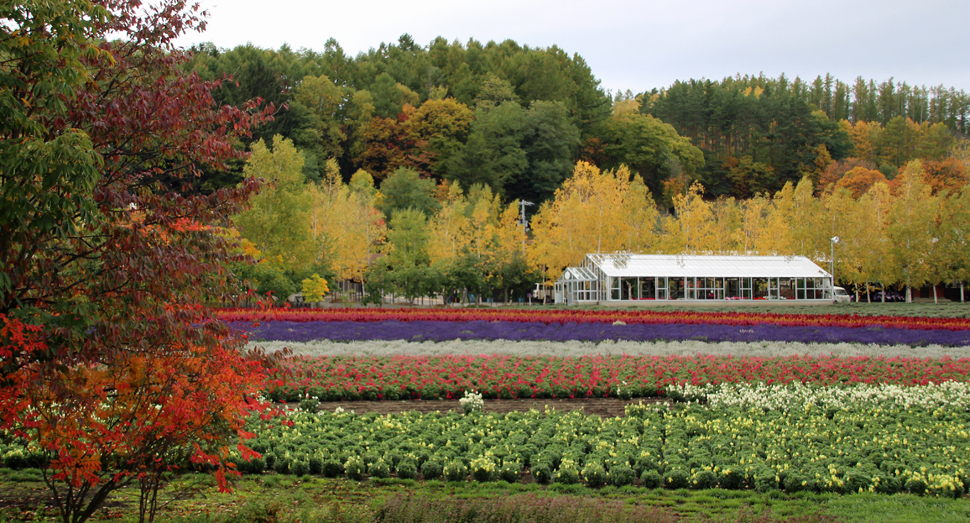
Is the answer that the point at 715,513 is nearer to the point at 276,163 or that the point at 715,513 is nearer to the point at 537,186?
the point at 276,163

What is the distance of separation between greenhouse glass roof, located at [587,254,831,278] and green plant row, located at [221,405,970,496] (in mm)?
28658

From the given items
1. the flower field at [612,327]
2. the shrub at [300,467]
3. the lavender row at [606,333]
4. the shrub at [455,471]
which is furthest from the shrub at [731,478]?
the flower field at [612,327]

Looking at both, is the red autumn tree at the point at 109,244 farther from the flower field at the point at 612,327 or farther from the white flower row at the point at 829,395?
the flower field at the point at 612,327

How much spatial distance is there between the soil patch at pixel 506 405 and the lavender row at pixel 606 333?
6862 mm

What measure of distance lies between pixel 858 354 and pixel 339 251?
37.3 meters

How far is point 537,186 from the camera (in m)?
77.7

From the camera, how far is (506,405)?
11008 millimetres

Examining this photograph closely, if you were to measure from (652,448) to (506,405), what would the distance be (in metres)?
Answer: 3.61

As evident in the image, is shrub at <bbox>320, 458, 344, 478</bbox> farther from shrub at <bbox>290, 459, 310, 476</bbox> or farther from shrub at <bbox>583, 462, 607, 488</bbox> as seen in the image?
shrub at <bbox>583, 462, 607, 488</bbox>

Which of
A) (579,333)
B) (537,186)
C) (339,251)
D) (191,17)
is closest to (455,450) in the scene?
(191,17)

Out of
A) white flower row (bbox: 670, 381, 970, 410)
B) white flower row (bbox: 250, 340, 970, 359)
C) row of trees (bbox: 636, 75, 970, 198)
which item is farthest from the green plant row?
row of trees (bbox: 636, 75, 970, 198)

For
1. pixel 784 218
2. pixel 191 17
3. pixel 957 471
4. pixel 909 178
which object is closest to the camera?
pixel 191 17

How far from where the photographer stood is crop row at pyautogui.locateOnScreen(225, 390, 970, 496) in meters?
6.89

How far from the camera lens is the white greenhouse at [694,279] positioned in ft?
125
